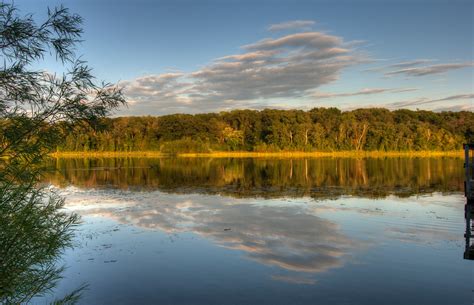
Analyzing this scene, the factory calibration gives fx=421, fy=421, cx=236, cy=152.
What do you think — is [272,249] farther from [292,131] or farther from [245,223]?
[292,131]

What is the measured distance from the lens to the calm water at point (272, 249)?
10133 mm

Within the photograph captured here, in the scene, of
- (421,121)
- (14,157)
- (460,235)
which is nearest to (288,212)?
(460,235)

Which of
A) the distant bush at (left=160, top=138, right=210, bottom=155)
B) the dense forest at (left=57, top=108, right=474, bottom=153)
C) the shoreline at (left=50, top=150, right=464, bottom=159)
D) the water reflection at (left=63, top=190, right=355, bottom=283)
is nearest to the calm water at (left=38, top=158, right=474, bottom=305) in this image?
the water reflection at (left=63, top=190, right=355, bottom=283)

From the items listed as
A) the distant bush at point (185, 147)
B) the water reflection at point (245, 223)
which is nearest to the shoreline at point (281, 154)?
the distant bush at point (185, 147)

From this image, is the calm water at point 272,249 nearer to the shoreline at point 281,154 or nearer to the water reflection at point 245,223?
the water reflection at point 245,223

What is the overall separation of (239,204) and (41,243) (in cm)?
1598

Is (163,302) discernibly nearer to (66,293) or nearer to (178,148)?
(66,293)

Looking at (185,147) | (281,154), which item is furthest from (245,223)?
(185,147)

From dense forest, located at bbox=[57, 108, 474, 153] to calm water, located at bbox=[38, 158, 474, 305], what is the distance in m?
69.1

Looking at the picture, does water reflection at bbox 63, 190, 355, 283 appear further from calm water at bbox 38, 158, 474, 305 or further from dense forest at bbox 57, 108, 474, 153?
dense forest at bbox 57, 108, 474, 153

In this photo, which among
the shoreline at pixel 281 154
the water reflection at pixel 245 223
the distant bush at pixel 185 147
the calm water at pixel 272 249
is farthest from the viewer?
the distant bush at pixel 185 147

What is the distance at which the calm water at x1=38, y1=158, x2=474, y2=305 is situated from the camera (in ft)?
33.2

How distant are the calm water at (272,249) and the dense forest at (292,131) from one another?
6908 centimetres

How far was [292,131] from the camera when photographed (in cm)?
9719
